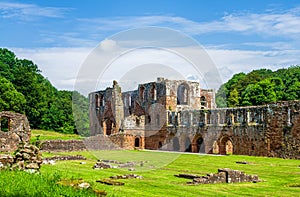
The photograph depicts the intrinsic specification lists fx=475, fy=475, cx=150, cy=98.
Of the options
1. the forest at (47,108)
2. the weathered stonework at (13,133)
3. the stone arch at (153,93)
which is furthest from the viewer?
the forest at (47,108)

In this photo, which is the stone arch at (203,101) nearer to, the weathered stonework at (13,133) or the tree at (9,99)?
the weathered stonework at (13,133)

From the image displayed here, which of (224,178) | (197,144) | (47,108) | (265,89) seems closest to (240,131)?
(197,144)

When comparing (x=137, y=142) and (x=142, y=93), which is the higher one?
(x=142, y=93)

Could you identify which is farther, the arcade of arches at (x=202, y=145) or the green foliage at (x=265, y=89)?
the green foliage at (x=265, y=89)

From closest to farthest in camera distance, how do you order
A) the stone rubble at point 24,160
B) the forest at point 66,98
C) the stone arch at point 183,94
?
1. the stone rubble at point 24,160
2. the stone arch at point 183,94
3. the forest at point 66,98

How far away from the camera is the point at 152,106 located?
52844mm

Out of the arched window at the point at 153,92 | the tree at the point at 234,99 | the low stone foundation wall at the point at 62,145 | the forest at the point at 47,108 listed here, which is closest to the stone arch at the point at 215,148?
the arched window at the point at 153,92

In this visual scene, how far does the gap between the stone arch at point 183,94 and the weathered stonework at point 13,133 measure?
19207 millimetres

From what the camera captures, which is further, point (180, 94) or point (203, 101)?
point (203, 101)

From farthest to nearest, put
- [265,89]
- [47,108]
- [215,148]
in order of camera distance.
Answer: [47,108]
[265,89]
[215,148]

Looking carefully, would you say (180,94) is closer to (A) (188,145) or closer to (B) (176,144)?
(B) (176,144)

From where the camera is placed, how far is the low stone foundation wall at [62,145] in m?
40.3

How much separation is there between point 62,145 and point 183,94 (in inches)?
683

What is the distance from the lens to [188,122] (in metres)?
47.2
